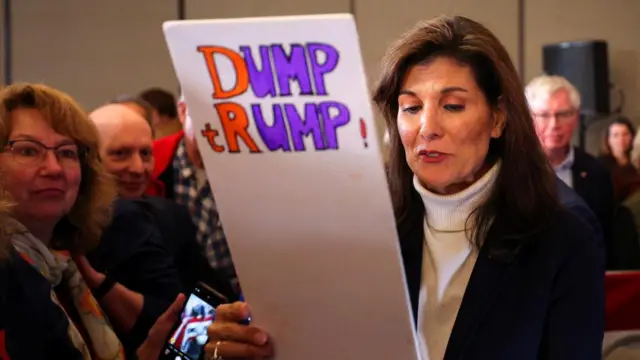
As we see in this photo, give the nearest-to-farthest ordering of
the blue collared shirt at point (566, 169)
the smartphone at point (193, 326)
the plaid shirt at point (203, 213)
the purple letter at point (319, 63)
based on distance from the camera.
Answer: the purple letter at point (319, 63) → the smartphone at point (193, 326) → the plaid shirt at point (203, 213) → the blue collared shirt at point (566, 169)

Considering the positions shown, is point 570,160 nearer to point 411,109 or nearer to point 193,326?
point 193,326

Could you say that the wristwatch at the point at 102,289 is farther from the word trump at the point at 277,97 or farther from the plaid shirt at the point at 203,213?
the word trump at the point at 277,97

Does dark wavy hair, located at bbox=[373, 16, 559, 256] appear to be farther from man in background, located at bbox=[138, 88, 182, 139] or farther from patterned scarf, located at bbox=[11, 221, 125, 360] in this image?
man in background, located at bbox=[138, 88, 182, 139]

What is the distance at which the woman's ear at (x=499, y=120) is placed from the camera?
1.38m

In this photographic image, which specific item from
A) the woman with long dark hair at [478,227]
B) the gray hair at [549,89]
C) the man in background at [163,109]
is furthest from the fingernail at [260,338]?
the man in background at [163,109]

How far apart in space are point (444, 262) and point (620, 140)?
408cm

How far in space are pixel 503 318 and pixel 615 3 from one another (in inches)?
197

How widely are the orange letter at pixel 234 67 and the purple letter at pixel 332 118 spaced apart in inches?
3.9

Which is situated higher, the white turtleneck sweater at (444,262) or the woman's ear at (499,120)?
the woman's ear at (499,120)

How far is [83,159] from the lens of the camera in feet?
6.26

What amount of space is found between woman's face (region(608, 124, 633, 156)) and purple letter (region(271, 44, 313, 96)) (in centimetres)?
448

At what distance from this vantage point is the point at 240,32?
102 cm

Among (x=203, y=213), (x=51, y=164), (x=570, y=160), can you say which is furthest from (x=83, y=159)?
(x=570, y=160)

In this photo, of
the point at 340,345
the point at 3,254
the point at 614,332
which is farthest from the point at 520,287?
the point at 614,332
